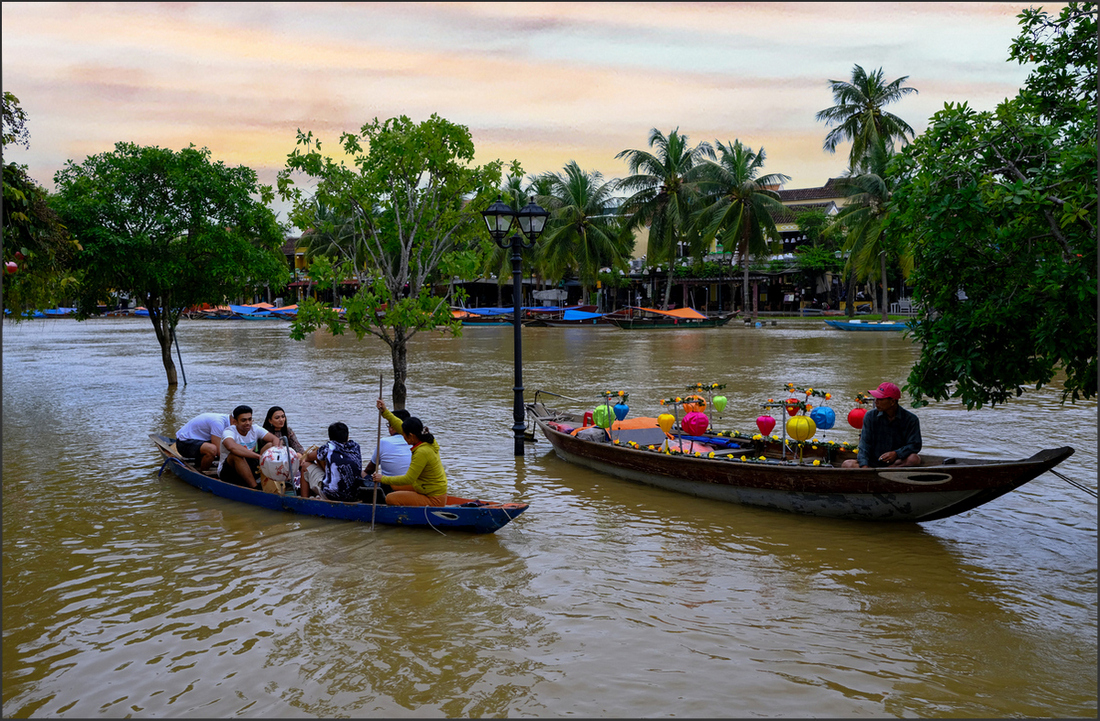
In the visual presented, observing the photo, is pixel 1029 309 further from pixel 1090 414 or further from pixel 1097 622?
pixel 1090 414

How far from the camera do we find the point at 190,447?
948cm

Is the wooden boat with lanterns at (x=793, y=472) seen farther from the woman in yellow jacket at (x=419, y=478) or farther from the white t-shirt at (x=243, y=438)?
the white t-shirt at (x=243, y=438)

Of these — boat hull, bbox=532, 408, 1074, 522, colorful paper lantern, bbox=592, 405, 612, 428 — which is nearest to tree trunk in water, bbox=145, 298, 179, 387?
colorful paper lantern, bbox=592, 405, 612, 428

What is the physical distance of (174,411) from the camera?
52.9ft

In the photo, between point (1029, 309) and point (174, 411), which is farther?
point (174, 411)

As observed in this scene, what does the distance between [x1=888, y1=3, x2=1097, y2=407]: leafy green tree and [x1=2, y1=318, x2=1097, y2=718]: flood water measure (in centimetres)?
180

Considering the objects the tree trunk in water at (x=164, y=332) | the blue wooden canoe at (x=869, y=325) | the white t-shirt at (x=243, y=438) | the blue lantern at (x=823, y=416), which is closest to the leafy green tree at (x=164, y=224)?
the tree trunk in water at (x=164, y=332)

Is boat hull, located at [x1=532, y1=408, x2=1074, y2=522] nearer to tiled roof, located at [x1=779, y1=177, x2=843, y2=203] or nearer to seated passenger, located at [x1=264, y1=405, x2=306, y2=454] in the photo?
seated passenger, located at [x1=264, y1=405, x2=306, y2=454]

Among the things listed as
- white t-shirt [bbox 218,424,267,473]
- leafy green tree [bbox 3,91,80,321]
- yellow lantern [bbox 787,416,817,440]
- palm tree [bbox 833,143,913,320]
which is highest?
palm tree [bbox 833,143,913,320]

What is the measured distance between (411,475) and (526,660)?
2916 mm

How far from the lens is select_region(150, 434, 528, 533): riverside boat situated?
7.34 metres

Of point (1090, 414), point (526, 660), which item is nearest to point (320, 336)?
point (1090, 414)

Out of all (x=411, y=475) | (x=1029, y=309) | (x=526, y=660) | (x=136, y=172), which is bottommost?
(x=526, y=660)

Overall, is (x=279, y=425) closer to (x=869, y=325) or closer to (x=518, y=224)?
(x=518, y=224)
